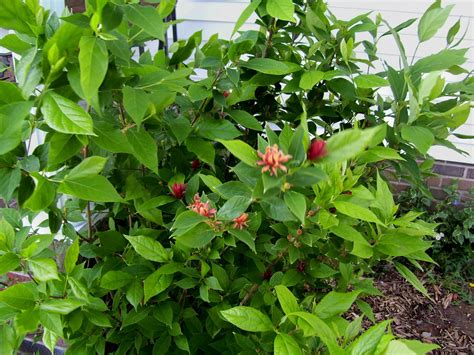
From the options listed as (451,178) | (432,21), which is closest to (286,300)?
(432,21)

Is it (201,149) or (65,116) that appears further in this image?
(201,149)

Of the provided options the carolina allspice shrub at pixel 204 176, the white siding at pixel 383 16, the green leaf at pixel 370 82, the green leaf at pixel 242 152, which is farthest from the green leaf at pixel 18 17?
the white siding at pixel 383 16

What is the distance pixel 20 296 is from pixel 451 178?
10.5 ft

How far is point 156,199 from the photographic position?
1158mm

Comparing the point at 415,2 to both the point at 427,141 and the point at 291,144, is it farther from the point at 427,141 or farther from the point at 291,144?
the point at 291,144

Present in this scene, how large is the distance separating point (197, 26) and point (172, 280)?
235 centimetres

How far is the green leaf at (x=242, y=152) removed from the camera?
77 cm

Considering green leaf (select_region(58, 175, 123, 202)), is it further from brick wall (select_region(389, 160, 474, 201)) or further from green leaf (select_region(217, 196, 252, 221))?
brick wall (select_region(389, 160, 474, 201))

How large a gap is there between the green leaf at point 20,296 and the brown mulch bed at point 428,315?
2.18 metres

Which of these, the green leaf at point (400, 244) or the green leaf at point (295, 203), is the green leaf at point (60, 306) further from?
A: the green leaf at point (400, 244)

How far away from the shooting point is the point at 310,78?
46.4 inches

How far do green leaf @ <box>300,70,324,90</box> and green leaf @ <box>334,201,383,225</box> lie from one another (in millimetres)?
381

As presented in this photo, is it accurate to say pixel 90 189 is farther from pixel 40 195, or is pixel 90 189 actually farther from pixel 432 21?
pixel 432 21

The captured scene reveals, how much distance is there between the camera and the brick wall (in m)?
3.37
